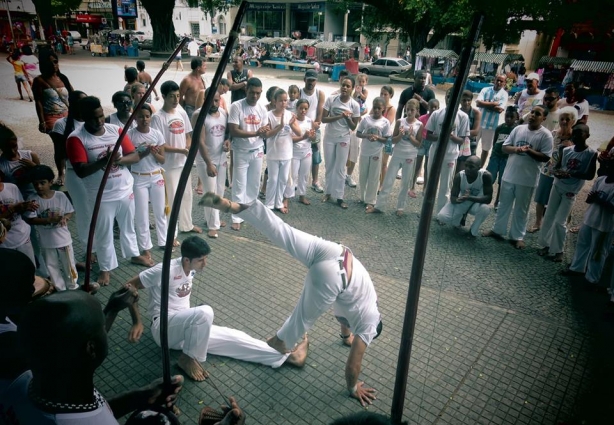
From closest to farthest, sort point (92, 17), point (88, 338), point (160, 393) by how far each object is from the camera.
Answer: point (88, 338), point (160, 393), point (92, 17)

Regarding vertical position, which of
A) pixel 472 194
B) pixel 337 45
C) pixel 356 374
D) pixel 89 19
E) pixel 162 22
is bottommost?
pixel 356 374

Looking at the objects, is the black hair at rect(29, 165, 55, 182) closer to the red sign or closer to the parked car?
the parked car

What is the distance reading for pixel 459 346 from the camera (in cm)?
426

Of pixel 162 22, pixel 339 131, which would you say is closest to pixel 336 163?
pixel 339 131

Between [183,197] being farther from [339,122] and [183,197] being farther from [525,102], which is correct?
[525,102]

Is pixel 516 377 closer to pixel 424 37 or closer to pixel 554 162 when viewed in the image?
pixel 554 162

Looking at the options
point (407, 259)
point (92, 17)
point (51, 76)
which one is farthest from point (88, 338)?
point (92, 17)

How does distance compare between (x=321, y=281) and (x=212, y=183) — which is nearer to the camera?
(x=321, y=281)

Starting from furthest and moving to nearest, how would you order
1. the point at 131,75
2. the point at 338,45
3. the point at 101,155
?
the point at 338,45, the point at 131,75, the point at 101,155

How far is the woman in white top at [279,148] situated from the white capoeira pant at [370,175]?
136 centimetres

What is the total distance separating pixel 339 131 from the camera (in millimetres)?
7500

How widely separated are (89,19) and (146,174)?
69.0 m

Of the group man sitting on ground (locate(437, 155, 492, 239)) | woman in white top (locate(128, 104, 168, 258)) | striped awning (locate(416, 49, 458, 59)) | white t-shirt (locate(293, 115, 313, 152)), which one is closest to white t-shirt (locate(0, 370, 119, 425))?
woman in white top (locate(128, 104, 168, 258))

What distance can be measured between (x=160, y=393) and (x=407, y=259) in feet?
14.5
